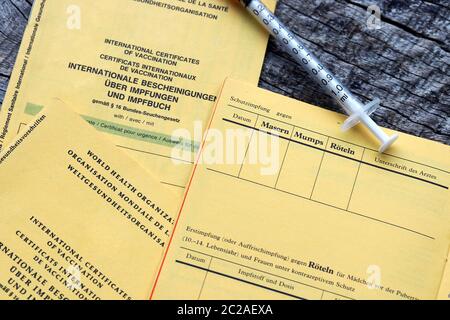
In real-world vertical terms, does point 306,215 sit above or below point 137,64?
below

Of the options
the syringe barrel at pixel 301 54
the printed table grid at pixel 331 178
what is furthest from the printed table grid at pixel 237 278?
the syringe barrel at pixel 301 54

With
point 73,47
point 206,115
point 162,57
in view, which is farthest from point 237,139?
point 73,47

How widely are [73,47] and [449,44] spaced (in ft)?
1.81

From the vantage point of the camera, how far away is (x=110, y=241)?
71 centimetres

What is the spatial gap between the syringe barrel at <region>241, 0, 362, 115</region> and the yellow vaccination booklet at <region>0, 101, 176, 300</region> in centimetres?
27

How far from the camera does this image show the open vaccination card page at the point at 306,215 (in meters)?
0.70

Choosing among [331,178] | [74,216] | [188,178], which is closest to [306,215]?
[331,178]

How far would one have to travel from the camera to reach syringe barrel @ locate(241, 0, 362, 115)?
0.73m

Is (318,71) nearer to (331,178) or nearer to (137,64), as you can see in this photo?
(331,178)

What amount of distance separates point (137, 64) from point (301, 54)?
24 cm

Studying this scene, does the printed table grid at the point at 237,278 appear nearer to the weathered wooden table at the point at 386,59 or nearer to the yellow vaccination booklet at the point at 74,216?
the yellow vaccination booklet at the point at 74,216

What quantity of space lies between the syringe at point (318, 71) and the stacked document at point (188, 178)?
0.06 feet

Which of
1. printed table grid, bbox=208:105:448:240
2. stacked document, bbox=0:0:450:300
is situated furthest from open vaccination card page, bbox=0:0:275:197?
printed table grid, bbox=208:105:448:240

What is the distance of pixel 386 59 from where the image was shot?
29.4 inches
